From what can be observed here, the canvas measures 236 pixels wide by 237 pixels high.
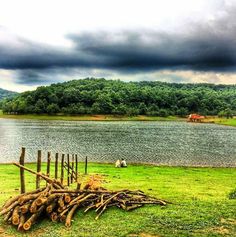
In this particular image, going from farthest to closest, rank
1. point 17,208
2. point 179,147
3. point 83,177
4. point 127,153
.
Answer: point 179,147 < point 127,153 < point 83,177 < point 17,208

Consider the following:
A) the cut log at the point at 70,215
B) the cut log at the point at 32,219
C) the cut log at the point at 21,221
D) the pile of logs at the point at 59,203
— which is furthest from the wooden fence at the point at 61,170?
the cut log at the point at 70,215

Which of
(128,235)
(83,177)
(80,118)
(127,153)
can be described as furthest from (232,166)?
(80,118)

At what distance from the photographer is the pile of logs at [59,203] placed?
15648 millimetres

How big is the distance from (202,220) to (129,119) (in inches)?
7016

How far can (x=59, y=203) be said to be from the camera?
16.6 meters

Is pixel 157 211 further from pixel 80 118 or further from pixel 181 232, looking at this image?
pixel 80 118

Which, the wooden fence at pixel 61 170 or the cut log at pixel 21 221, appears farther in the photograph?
the wooden fence at pixel 61 170

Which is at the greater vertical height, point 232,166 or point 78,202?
point 78,202

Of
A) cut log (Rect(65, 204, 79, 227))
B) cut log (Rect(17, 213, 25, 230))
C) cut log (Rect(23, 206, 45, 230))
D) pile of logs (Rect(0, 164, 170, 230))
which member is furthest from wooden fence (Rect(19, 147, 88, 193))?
cut log (Rect(65, 204, 79, 227))

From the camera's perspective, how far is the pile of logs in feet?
51.3

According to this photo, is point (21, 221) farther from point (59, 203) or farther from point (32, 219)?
point (59, 203)

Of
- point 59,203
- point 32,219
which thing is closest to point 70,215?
point 59,203

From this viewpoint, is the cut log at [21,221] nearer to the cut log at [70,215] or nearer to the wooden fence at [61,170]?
the cut log at [70,215]

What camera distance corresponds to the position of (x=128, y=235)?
571 inches
